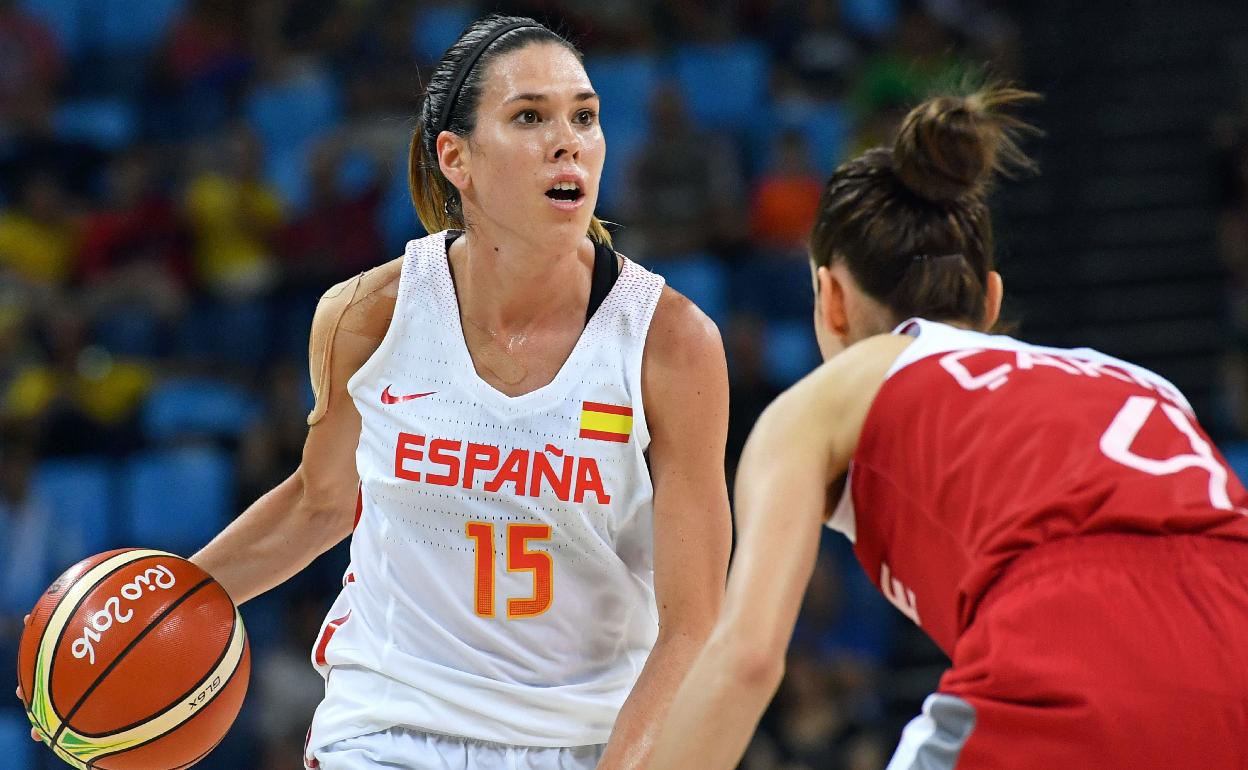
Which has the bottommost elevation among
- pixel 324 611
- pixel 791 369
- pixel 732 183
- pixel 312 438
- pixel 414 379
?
pixel 324 611

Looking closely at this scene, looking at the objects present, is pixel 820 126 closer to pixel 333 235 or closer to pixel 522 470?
pixel 333 235

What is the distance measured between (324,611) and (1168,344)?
177 inches

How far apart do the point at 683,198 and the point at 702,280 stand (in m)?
0.66

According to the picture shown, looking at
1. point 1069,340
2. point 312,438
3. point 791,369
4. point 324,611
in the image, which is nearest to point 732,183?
point 791,369

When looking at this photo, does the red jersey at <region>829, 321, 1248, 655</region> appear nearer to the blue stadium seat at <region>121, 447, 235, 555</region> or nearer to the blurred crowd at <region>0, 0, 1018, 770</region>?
the blurred crowd at <region>0, 0, 1018, 770</region>

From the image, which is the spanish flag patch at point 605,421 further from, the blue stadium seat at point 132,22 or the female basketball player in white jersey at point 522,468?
the blue stadium seat at point 132,22

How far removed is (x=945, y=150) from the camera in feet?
8.45

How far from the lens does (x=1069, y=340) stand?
8016mm

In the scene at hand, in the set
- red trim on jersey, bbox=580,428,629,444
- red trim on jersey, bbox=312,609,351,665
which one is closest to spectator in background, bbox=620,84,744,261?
red trim on jersey, bbox=312,609,351,665

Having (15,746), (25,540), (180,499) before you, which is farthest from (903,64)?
(15,746)

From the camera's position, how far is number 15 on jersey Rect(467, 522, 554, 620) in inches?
117

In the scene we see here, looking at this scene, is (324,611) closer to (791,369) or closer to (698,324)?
(791,369)

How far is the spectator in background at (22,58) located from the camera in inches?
372

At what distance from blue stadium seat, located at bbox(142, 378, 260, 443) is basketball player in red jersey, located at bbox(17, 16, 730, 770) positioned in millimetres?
4961
